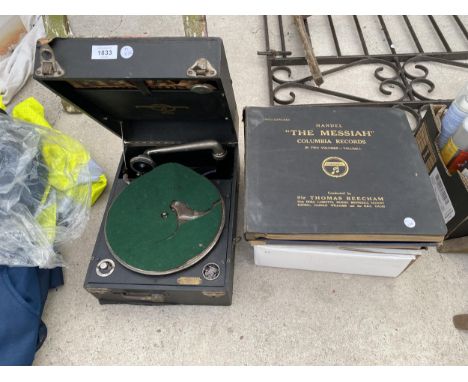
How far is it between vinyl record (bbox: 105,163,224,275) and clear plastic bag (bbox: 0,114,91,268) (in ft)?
0.57

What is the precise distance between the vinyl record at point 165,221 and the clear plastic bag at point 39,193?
0.17 metres

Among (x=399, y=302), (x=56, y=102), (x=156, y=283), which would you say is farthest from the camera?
(x=56, y=102)

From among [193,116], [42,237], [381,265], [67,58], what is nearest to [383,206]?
[381,265]

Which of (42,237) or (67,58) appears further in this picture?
(42,237)

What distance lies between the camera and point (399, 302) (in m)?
0.83

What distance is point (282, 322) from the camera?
Answer: 0.82 m

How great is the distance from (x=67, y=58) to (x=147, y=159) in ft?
1.02

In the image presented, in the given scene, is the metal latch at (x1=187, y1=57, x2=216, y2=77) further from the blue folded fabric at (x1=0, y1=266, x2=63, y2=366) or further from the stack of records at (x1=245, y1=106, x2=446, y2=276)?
the blue folded fabric at (x1=0, y1=266, x2=63, y2=366)

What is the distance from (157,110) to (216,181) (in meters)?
0.23

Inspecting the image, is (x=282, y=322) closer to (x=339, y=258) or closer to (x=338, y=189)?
(x=339, y=258)

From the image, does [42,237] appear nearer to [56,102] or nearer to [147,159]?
[147,159]

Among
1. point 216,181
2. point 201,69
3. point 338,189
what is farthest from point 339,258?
point 201,69

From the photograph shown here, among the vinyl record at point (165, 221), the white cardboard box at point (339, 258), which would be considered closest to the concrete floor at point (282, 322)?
the white cardboard box at point (339, 258)

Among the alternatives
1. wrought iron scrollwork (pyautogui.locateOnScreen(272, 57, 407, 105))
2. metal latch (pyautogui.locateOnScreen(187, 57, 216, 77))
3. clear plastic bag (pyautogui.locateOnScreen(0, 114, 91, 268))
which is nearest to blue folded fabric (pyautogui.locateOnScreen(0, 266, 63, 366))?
clear plastic bag (pyautogui.locateOnScreen(0, 114, 91, 268))
